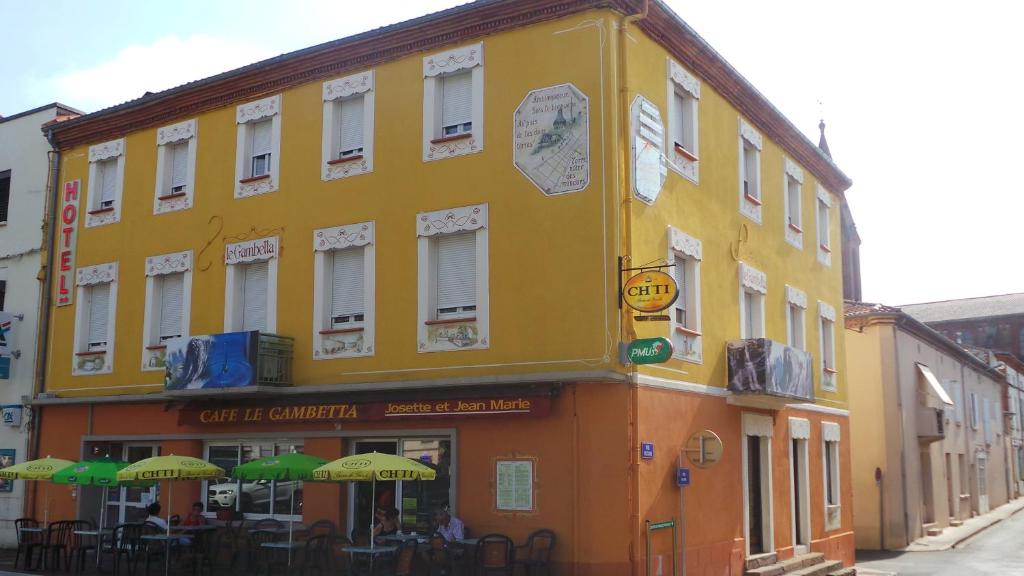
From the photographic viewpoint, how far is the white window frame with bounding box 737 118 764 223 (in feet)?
69.2

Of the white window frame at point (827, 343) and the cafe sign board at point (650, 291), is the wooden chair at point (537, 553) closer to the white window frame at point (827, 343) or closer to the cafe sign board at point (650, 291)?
the cafe sign board at point (650, 291)

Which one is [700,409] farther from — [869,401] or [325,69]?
[869,401]

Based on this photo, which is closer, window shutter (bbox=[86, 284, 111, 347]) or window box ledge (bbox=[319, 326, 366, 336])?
window box ledge (bbox=[319, 326, 366, 336])

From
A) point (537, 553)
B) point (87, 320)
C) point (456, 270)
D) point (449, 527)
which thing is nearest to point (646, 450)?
point (537, 553)

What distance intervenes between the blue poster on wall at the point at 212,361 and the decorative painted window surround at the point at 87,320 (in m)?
2.88

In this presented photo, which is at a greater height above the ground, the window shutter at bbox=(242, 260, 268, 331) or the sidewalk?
the window shutter at bbox=(242, 260, 268, 331)

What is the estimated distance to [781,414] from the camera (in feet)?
71.8

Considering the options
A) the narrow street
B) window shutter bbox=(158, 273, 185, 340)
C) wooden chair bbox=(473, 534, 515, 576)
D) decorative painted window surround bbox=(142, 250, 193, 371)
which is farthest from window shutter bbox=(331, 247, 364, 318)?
the narrow street

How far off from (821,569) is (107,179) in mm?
18130

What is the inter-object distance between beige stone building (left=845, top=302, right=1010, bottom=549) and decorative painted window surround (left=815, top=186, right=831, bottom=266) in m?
6.02

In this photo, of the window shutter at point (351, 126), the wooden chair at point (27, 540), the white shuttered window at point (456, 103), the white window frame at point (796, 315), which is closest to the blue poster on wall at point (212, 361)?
the wooden chair at point (27, 540)

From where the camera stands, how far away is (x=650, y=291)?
1535 centimetres

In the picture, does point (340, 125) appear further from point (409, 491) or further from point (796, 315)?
point (796, 315)

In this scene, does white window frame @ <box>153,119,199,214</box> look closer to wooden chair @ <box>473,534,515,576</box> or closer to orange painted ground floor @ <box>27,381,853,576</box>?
orange painted ground floor @ <box>27,381,853,576</box>
